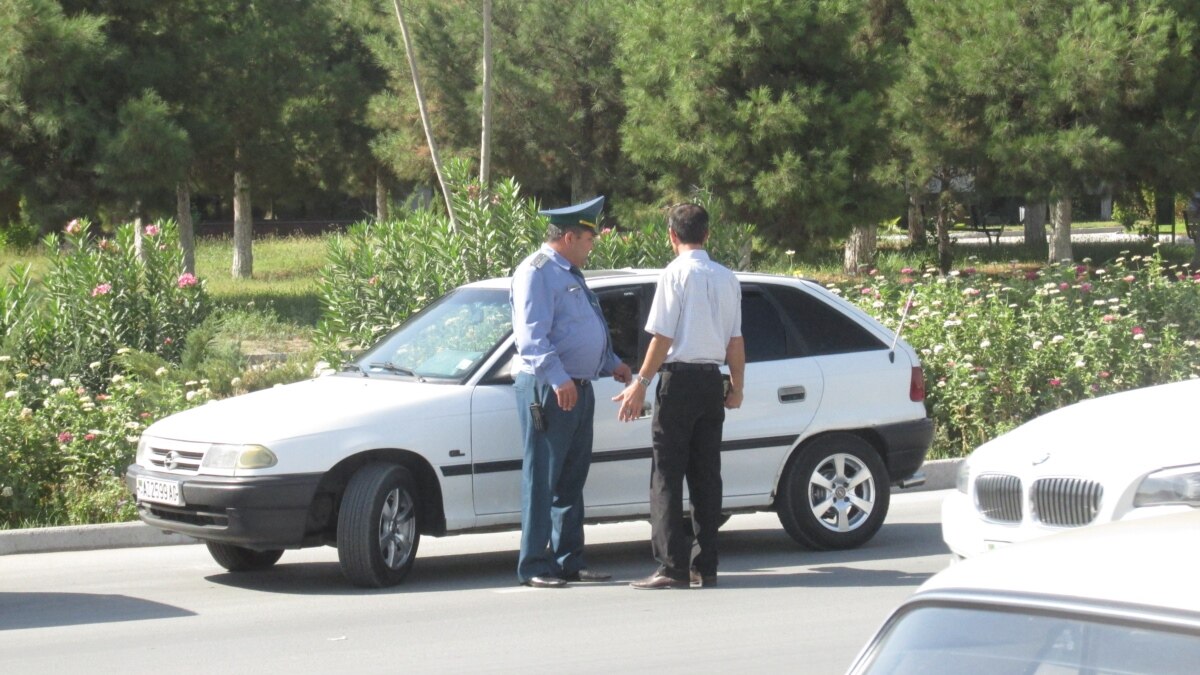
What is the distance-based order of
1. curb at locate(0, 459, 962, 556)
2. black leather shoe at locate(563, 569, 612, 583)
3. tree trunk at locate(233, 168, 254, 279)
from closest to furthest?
black leather shoe at locate(563, 569, 612, 583), curb at locate(0, 459, 962, 556), tree trunk at locate(233, 168, 254, 279)

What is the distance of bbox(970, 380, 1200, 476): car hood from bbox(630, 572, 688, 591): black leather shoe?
1.77m

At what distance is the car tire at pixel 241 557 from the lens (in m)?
8.55

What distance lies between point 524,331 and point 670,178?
19162mm

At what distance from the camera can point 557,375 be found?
24.5ft

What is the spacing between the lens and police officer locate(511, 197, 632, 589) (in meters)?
7.60

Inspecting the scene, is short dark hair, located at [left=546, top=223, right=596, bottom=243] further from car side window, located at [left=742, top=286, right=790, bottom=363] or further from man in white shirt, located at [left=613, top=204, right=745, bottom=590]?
car side window, located at [left=742, top=286, right=790, bottom=363]

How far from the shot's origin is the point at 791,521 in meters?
8.64

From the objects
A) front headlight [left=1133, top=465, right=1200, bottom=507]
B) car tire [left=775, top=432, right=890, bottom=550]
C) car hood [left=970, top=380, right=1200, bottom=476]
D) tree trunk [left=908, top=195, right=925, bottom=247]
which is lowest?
car tire [left=775, top=432, right=890, bottom=550]

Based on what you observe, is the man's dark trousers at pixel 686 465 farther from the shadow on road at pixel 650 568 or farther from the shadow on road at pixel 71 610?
the shadow on road at pixel 71 610

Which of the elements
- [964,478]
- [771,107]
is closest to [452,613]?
[964,478]

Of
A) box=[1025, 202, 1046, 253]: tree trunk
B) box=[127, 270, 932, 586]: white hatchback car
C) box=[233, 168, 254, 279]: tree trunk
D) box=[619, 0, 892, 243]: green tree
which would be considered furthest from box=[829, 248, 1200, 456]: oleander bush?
box=[1025, 202, 1046, 253]: tree trunk

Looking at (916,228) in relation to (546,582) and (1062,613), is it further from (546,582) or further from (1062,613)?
(1062,613)

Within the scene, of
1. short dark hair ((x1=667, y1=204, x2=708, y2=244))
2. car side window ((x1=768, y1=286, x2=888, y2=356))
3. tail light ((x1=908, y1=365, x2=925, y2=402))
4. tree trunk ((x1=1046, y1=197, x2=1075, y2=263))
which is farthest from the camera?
tree trunk ((x1=1046, y1=197, x2=1075, y2=263))

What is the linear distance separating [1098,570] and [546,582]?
18.0ft
